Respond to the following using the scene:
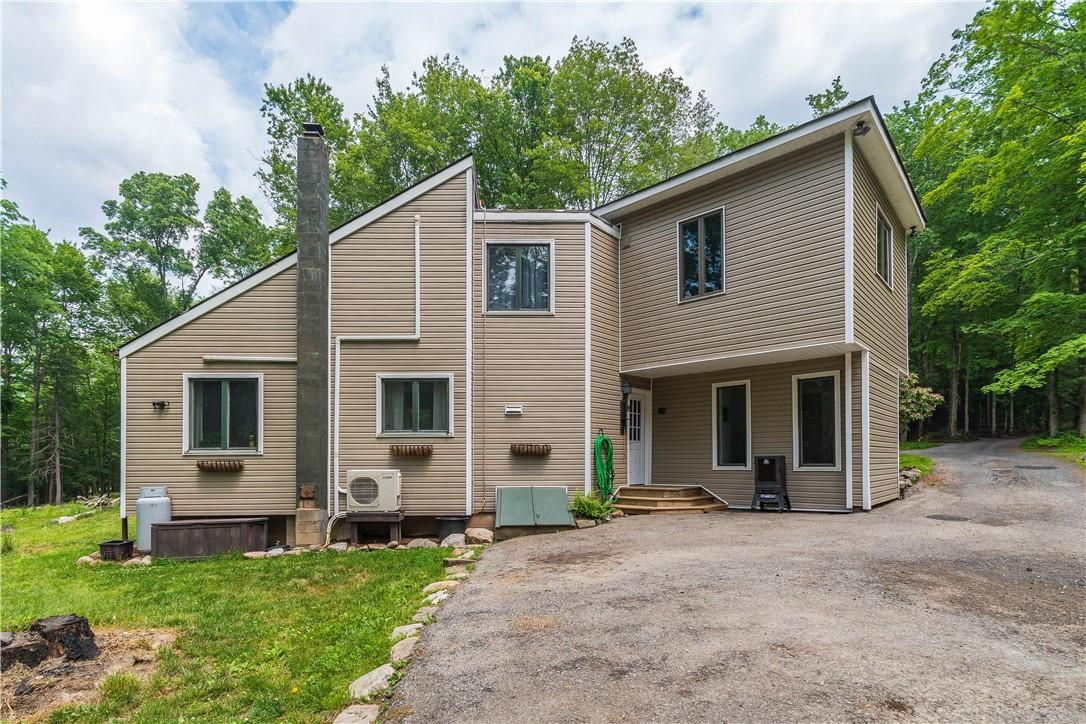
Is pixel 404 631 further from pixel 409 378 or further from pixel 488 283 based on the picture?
pixel 488 283

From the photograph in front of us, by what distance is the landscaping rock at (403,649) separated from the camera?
133 inches

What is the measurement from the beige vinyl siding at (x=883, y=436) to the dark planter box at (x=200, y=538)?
9898 millimetres

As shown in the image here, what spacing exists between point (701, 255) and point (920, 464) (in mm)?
8405

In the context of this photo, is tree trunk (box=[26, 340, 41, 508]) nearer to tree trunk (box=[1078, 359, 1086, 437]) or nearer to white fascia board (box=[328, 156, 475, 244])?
white fascia board (box=[328, 156, 475, 244])

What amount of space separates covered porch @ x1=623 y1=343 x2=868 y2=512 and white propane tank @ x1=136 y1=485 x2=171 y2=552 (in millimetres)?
7840

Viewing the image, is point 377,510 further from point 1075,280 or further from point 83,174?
point 83,174

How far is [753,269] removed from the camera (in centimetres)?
866

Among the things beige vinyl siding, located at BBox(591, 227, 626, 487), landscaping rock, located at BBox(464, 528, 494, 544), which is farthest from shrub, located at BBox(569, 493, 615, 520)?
landscaping rock, located at BBox(464, 528, 494, 544)

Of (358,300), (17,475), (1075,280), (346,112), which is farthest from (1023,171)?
(17,475)

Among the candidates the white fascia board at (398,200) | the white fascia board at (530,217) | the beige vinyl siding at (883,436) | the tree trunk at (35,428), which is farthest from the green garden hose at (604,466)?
the tree trunk at (35,428)

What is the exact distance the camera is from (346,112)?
2011 cm

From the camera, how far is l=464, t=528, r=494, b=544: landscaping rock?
7.62 meters

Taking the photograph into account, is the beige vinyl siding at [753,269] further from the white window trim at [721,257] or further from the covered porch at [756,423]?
the covered porch at [756,423]

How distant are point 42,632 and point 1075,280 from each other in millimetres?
20187
